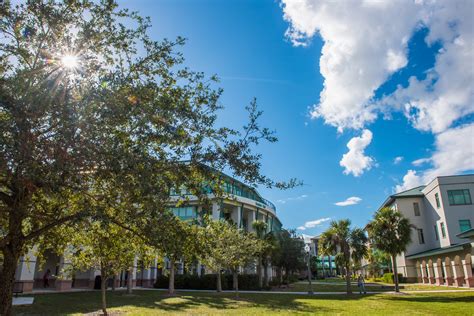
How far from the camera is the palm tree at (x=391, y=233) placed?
→ 3603cm

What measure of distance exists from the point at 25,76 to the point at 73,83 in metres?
0.93

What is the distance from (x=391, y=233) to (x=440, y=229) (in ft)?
66.7

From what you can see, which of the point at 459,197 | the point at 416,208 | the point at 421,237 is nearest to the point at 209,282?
the point at 421,237

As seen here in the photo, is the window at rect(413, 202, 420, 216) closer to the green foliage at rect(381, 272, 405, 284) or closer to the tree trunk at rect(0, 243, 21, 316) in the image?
the green foliage at rect(381, 272, 405, 284)

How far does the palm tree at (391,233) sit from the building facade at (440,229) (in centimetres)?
591

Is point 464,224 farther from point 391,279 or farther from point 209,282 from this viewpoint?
point 209,282

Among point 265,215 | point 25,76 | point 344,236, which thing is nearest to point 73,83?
point 25,76

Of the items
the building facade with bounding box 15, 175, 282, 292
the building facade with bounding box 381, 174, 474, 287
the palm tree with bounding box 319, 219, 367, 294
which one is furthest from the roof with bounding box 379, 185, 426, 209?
the palm tree with bounding box 319, 219, 367, 294

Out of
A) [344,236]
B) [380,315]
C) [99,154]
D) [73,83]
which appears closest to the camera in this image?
[99,154]

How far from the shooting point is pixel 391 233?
36.3 meters

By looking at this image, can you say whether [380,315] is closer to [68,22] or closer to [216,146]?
[216,146]

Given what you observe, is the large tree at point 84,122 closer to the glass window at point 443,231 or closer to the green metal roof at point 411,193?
the glass window at point 443,231

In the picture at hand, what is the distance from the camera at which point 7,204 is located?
8305 mm

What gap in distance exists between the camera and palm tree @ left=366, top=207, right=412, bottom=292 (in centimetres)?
3603
